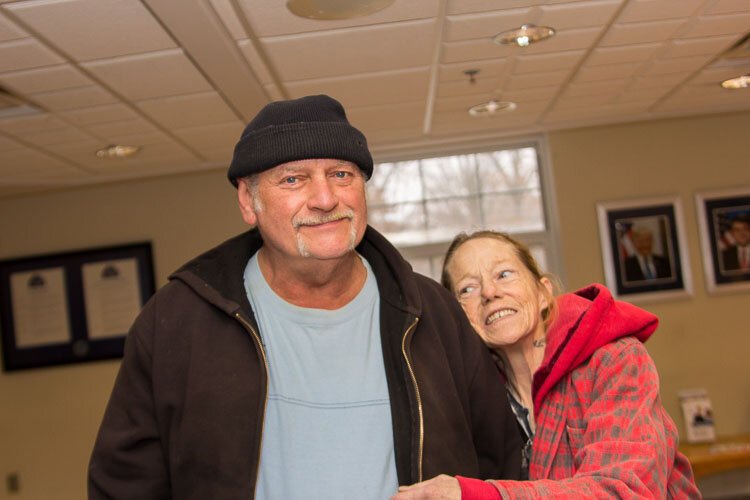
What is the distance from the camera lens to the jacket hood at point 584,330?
5.34ft

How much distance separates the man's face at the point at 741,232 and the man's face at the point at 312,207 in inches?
195

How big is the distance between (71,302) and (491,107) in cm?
339

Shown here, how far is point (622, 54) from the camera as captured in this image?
4.02 meters

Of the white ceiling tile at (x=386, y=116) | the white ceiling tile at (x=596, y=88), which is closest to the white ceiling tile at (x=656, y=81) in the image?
the white ceiling tile at (x=596, y=88)

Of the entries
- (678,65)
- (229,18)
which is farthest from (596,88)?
(229,18)

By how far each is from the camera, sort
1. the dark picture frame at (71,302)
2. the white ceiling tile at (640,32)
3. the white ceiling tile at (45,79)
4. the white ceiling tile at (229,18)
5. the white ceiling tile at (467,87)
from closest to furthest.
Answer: the white ceiling tile at (229,18) < the white ceiling tile at (45,79) < the white ceiling tile at (640,32) < the white ceiling tile at (467,87) < the dark picture frame at (71,302)

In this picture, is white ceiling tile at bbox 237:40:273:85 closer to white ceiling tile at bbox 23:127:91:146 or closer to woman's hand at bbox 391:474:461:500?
white ceiling tile at bbox 23:127:91:146

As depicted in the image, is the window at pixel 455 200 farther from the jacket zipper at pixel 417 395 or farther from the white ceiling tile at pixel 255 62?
the jacket zipper at pixel 417 395

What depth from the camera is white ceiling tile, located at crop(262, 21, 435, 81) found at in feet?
10.7

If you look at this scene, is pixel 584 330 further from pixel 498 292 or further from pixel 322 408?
pixel 322 408

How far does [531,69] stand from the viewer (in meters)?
4.10

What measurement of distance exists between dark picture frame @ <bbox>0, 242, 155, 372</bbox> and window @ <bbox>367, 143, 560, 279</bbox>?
6.11 feet

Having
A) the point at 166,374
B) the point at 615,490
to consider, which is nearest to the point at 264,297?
the point at 166,374

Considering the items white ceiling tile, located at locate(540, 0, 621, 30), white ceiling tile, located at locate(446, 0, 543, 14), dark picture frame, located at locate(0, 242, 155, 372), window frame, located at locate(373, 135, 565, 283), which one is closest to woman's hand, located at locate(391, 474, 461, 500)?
white ceiling tile, located at locate(446, 0, 543, 14)
